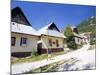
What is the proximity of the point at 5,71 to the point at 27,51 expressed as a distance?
0.35 m

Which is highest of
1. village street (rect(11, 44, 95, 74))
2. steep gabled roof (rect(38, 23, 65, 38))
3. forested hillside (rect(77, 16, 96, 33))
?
forested hillside (rect(77, 16, 96, 33))

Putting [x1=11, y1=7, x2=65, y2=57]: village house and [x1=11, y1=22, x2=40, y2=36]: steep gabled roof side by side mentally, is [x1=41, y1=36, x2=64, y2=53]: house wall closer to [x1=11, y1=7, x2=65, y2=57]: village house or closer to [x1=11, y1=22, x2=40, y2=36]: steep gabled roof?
[x1=11, y1=7, x2=65, y2=57]: village house

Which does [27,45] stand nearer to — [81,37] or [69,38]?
[69,38]

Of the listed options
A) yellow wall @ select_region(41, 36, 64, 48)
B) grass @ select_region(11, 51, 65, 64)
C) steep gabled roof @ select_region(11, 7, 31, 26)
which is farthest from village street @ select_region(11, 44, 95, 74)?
steep gabled roof @ select_region(11, 7, 31, 26)

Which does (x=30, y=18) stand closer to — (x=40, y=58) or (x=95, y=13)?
(x=40, y=58)

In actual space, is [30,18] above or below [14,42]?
above

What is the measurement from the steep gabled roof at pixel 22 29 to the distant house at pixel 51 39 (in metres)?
0.08

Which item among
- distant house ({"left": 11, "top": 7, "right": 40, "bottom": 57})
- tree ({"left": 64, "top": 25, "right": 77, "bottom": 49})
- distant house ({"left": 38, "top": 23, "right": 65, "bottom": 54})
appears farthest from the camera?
tree ({"left": 64, "top": 25, "right": 77, "bottom": 49})

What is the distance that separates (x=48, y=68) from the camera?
258 cm

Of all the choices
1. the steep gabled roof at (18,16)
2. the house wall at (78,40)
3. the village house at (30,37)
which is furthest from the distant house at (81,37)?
the steep gabled roof at (18,16)

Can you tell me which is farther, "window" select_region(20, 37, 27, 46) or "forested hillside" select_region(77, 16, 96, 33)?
"forested hillside" select_region(77, 16, 96, 33)

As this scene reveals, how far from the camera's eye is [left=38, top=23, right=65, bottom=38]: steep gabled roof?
8.44ft

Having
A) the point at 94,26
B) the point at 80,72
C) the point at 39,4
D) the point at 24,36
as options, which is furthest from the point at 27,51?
the point at 94,26

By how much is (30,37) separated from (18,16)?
0.29 m
